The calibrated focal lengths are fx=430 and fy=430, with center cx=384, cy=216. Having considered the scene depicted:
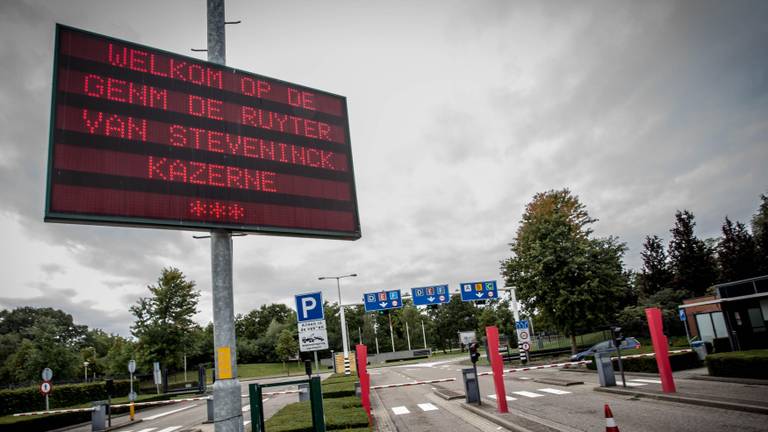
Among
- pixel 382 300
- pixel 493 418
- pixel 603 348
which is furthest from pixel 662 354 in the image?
pixel 382 300

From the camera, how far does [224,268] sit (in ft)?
24.7

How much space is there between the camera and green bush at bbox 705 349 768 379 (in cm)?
1380

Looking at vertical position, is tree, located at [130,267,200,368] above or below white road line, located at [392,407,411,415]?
above

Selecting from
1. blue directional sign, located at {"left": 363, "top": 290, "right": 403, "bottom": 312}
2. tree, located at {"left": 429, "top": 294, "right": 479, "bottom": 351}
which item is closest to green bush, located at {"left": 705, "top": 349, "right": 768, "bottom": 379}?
blue directional sign, located at {"left": 363, "top": 290, "right": 403, "bottom": 312}

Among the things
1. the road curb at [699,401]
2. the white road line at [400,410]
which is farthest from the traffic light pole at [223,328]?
the road curb at [699,401]

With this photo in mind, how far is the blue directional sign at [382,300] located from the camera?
35.4 m

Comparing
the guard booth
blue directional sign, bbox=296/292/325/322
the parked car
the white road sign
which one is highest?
blue directional sign, bbox=296/292/325/322

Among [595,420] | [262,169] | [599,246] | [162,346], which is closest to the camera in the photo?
[262,169]

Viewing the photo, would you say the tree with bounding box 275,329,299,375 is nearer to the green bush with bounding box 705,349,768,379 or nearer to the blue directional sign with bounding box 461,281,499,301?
the blue directional sign with bounding box 461,281,499,301

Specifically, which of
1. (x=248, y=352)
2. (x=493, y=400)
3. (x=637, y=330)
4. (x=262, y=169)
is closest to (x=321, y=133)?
(x=262, y=169)

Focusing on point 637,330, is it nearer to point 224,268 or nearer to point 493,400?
point 493,400

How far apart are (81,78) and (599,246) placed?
34678mm

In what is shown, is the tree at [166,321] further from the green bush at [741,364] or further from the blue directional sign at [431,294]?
the green bush at [741,364]

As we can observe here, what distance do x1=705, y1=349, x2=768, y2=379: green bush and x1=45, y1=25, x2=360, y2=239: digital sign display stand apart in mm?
14100
